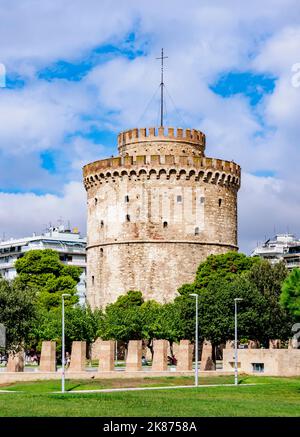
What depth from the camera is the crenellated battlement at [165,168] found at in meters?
99.3

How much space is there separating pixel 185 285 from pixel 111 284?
875 cm

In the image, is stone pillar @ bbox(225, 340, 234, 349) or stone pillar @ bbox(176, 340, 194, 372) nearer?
stone pillar @ bbox(176, 340, 194, 372)

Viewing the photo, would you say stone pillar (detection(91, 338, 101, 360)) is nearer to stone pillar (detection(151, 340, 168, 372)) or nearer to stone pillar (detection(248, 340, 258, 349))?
stone pillar (detection(248, 340, 258, 349))

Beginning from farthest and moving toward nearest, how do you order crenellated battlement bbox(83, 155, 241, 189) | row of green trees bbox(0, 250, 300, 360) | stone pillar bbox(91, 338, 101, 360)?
1. crenellated battlement bbox(83, 155, 241, 189)
2. stone pillar bbox(91, 338, 101, 360)
3. row of green trees bbox(0, 250, 300, 360)

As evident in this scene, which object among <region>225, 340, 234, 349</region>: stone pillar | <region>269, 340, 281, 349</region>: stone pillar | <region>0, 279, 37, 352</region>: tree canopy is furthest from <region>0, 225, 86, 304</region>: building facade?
<region>0, 279, 37, 352</region>: tree canopy

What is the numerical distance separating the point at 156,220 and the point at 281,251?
58544 millimetres

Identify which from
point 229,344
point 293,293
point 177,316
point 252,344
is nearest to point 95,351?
point 177,316

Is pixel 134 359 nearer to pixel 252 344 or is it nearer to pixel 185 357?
pixel 185 357

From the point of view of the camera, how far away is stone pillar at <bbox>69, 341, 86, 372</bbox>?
230ft

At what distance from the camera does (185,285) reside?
94.6m
